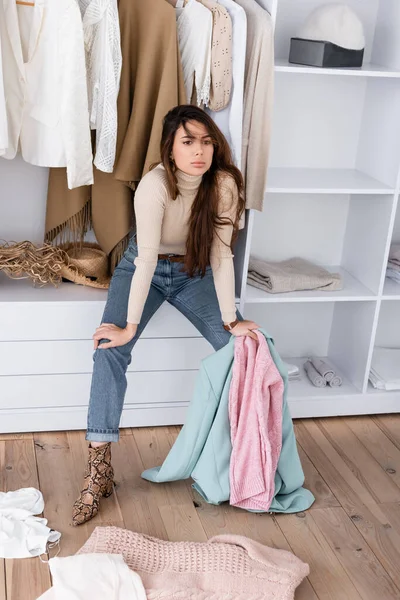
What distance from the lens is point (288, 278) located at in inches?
111

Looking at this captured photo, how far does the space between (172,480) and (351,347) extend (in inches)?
38.1

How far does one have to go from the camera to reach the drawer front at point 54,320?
2531mm

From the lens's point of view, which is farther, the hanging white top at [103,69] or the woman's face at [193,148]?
the hanging white top at [103,69]

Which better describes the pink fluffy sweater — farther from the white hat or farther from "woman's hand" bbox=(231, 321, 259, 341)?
the white hat

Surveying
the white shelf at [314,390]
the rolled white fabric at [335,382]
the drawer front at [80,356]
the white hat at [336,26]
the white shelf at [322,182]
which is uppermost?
the white hat at [336,26]

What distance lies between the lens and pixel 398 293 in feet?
9.56

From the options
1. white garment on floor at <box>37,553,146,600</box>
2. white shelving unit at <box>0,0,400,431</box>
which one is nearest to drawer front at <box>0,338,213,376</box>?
white shelving unit at <box>0,0,400,431</box>

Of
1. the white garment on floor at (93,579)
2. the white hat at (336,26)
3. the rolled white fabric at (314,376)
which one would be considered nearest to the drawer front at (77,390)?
the rolled white fabric at (314,376)

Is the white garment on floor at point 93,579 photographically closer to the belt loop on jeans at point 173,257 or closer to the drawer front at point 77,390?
the drawer front at point 77,390

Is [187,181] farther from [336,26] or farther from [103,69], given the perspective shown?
[336,26]

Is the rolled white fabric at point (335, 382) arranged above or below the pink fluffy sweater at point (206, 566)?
above

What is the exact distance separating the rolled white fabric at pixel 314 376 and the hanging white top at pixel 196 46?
111cm

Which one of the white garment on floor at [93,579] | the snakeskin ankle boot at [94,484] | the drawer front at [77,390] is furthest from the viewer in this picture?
the drawer front at [77,390]

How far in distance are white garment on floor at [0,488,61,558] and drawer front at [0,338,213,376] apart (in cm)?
43
